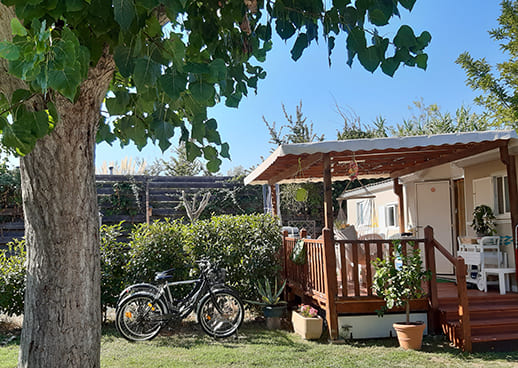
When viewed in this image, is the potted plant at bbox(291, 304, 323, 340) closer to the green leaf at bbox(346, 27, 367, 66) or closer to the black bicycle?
the black bicycle

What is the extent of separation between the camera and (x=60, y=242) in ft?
8.91

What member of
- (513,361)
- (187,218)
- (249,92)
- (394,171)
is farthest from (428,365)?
(187,218)

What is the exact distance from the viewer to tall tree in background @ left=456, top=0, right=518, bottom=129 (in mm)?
9180

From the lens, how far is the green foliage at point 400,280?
625 cm

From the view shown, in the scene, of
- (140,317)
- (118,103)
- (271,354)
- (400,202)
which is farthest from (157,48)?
(400,202)

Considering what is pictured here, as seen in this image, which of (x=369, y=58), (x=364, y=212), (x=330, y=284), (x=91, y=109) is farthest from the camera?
(x=364, y=212)

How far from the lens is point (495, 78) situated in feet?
31.2

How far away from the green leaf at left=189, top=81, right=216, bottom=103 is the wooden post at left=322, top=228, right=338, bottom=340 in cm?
482

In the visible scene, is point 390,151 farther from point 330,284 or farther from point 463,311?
point 463,311

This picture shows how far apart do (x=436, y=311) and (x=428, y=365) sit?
1447mm

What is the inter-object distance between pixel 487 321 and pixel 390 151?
8.95 feet

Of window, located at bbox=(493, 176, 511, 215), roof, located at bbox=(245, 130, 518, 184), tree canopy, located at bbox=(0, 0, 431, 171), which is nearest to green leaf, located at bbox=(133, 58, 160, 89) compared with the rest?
tree canopy, located at bbox=(0, 0, 431, 171)

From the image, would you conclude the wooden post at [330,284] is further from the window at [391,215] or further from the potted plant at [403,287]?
the window at [391,215]

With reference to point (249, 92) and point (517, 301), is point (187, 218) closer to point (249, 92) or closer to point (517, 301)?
point (517, 301)
